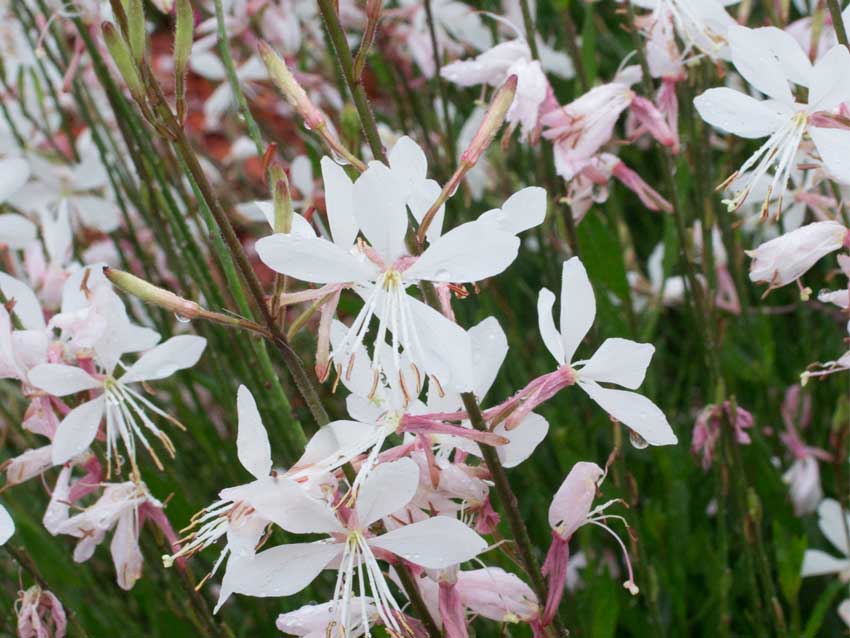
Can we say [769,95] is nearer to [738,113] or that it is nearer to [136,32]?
[738,113]

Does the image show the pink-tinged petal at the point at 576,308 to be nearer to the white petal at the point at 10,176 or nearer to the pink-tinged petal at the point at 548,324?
the pink-tinged petal at the point at 548,324

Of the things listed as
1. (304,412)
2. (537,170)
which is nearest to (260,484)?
(537,170)

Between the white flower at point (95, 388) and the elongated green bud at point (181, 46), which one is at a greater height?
the elongated green bud at point (181, 46)

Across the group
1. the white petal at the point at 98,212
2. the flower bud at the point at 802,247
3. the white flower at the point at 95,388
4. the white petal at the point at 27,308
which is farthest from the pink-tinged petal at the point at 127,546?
the white petal at the point at 98,212

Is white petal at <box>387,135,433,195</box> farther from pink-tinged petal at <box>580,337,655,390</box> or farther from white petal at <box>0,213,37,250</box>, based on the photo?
white petal at <box>0,213,37,250</box>


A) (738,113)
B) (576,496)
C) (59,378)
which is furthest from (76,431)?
(738,113)

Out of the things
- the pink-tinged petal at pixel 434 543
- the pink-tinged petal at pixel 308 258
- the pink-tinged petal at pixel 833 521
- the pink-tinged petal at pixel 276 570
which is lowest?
the pink-tinged petal at pixel 833 521
